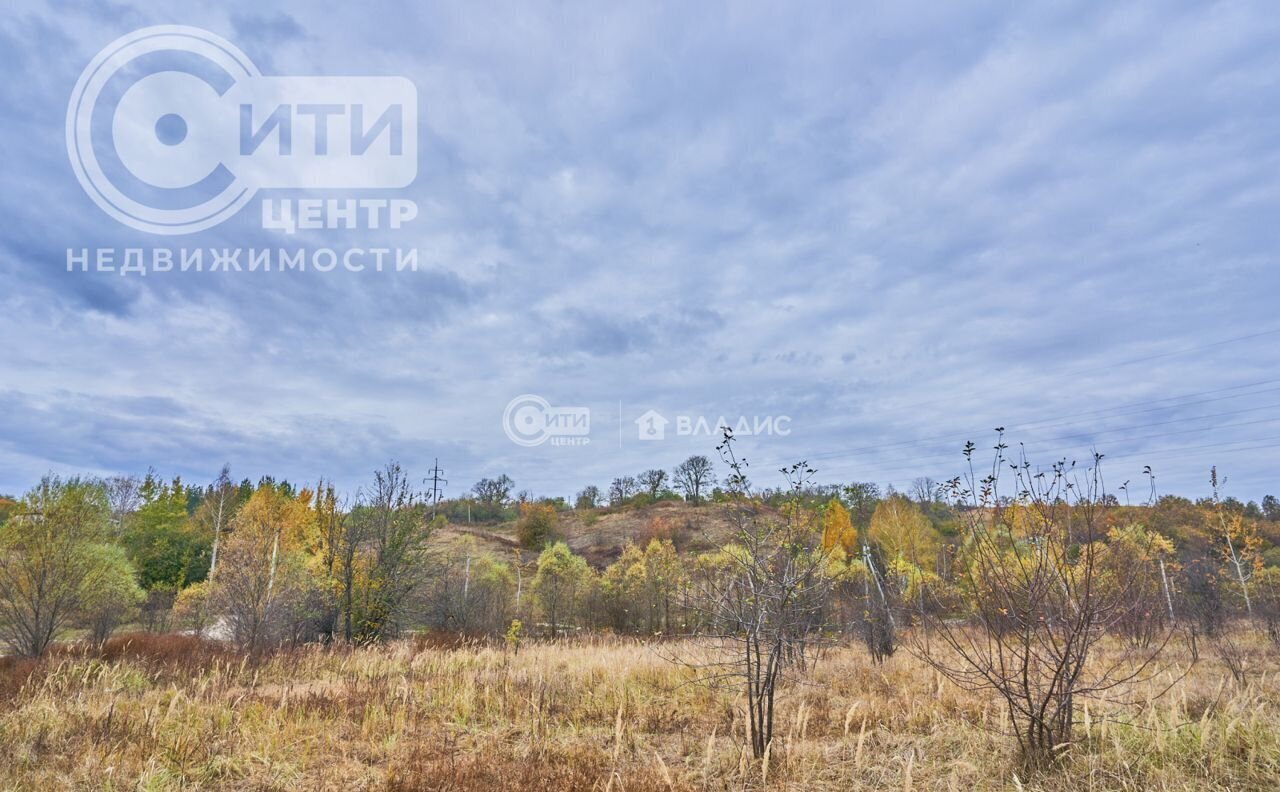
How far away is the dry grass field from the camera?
A: 5.16 meters

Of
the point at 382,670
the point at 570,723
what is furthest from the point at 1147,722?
the point at 382,670

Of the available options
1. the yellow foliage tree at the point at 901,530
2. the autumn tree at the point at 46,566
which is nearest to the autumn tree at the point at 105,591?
the autumn tree at the point at 46,566

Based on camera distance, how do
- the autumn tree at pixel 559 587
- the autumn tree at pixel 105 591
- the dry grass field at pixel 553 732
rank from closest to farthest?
the dry grass field at pixel 553 732 < the autumn tree at pixel 105 591 < the autumn tree at pixel 559 587

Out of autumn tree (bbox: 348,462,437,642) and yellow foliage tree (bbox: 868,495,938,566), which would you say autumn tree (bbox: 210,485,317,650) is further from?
yellow foliage tree (bbox: 868,495,938,566)

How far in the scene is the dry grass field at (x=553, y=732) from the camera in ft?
16.9

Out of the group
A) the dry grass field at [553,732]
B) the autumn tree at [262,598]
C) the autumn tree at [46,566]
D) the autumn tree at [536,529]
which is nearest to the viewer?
the dry grass field at [553,732]

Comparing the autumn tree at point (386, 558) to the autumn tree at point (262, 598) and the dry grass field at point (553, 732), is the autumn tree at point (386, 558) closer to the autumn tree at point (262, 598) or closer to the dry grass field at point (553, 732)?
the autumn tree at point (262, 598)

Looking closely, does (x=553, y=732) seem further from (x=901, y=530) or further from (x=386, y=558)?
(x=901, y=530)

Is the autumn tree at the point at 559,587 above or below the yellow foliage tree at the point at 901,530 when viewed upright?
below

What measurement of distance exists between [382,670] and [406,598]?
929 centimetres

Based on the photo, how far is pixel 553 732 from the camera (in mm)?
7258

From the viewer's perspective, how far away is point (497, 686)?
961 cm

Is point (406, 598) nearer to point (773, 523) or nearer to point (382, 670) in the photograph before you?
point (382, 670)

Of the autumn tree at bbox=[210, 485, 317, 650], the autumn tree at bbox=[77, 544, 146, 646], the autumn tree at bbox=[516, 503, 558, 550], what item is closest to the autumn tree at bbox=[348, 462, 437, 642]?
the autumn tree at bbox=[210, 485, 317, 650]
